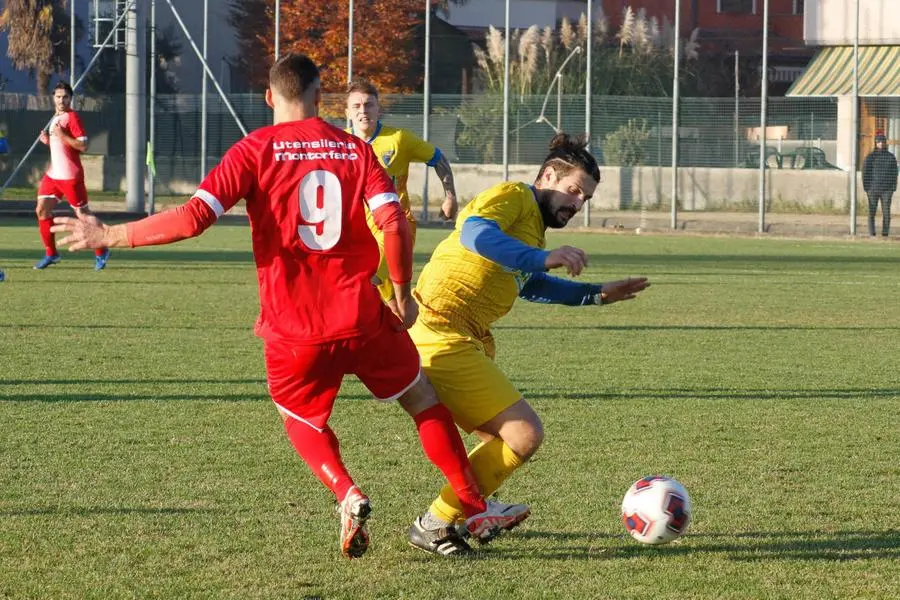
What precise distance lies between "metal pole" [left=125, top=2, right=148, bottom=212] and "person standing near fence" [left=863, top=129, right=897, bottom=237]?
50.4 feet

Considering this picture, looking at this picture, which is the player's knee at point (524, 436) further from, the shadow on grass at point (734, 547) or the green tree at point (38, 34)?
A: the green tree at point (38, 34)

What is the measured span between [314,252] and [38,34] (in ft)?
141

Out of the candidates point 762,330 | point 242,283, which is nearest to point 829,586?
point 762,330

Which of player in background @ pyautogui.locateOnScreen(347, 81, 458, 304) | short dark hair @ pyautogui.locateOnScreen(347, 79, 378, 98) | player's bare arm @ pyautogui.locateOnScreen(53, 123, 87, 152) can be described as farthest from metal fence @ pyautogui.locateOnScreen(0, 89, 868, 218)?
short dark hair @ pyautogui.locateOnScreen(347, 79, 378, 98)

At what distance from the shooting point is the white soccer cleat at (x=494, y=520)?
535 cm

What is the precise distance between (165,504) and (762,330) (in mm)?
7813

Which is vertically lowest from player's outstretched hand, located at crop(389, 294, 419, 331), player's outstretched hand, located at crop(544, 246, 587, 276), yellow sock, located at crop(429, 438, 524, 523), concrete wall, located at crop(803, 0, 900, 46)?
yellow sock, located at crop(429, 438, 524, 523)

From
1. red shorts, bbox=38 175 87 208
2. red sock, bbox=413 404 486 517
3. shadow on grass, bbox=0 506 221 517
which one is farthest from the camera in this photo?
red shorts, bbox=38 175 87 208

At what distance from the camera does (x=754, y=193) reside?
3161cm

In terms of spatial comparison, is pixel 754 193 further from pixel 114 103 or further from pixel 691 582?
pixel 691 582

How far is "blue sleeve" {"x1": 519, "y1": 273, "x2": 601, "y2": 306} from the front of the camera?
5.54 metres

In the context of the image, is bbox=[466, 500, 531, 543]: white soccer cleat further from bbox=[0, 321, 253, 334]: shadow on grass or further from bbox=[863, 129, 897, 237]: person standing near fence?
bbox=[863, 129, 897, 237]: person standing near fence

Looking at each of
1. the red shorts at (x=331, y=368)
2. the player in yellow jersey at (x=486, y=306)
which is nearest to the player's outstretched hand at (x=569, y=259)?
the player in yellow jersey at (x=486, y=306)

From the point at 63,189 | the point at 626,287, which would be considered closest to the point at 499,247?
the point at 626,287
